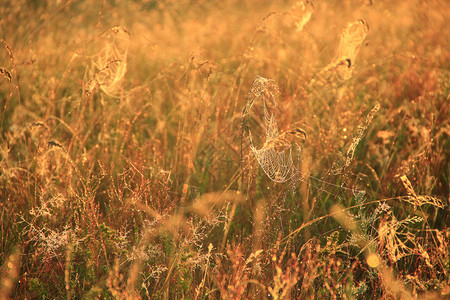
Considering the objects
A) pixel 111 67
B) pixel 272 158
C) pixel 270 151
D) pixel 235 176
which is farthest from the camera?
pixel 111 67

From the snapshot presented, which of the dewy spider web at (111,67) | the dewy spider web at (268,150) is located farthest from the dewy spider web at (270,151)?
the dewy spider web at (111,67)

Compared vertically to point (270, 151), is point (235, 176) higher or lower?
lower

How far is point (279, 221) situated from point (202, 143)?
2.90ft

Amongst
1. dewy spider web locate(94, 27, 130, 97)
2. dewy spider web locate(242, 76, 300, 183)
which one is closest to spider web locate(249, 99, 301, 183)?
dewy spider web locate(242, 76, 300, 183)

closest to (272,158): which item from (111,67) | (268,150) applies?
(268,150)

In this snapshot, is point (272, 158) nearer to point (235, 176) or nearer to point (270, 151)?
point (270, 151)

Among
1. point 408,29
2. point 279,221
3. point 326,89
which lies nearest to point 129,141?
point 279,221

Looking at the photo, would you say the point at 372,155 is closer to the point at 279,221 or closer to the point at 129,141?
the point at 279,221

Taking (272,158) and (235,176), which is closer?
(272,158)

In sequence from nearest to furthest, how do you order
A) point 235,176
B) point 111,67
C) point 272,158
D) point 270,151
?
point 270,151
point 272,158
point 235,176
point 111,67

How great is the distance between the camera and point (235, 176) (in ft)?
7.36

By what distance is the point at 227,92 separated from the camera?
2957 mm

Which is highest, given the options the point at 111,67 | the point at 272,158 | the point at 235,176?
the point at 111,67

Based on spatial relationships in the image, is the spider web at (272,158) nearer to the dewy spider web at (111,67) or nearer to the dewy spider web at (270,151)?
the dewy spider web at (270,151)
